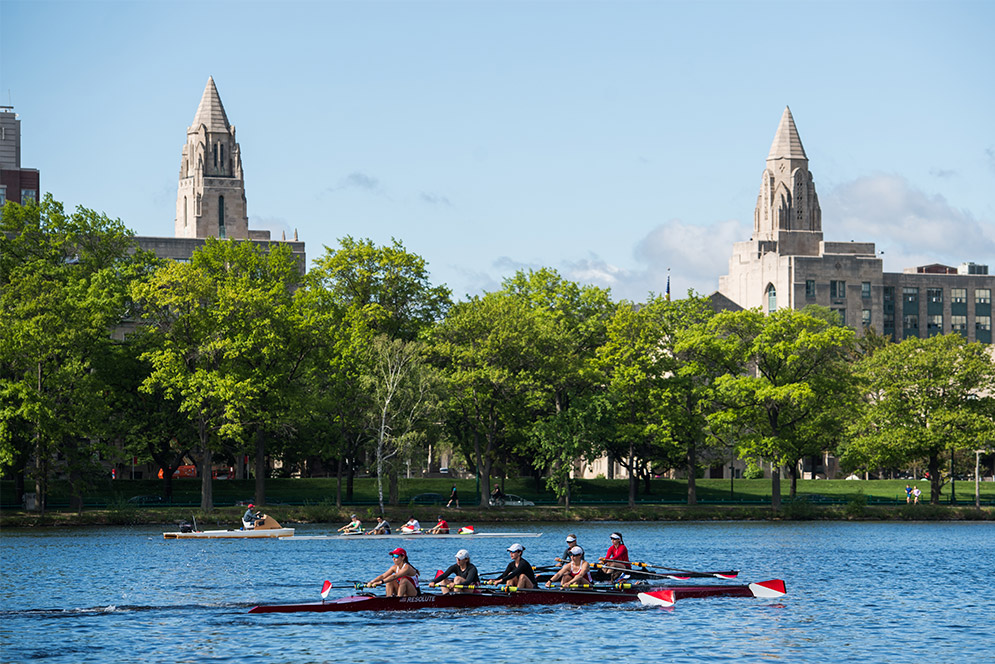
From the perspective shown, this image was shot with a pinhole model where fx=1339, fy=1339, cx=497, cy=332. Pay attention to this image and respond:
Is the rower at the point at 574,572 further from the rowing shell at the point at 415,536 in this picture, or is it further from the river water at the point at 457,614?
the rowing shell at the point at 415,536

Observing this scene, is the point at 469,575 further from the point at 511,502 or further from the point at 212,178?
the point at 212,178

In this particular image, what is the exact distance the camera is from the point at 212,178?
6895 inches

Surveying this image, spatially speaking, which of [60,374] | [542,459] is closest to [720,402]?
[542,459]

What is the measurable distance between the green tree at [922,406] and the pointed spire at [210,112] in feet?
335

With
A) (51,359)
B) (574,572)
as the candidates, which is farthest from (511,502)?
(574,572)

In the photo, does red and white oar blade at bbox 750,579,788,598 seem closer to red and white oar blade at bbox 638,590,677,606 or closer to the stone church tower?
red and white oar blade at bbox 638,590,677,606

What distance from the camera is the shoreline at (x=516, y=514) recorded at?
81562mm

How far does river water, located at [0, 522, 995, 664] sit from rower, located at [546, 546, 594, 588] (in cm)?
84

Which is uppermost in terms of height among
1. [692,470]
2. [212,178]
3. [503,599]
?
[212,178]

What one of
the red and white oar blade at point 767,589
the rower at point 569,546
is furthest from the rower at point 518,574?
the red and white oar blade at point 767,589

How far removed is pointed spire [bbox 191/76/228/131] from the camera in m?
176

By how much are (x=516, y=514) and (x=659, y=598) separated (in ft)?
165

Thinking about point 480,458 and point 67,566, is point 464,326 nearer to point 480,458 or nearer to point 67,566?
point 480,458

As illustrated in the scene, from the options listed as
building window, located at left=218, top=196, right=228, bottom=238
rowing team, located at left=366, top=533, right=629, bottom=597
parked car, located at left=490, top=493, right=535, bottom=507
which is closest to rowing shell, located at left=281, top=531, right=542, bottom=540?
parked car, located at left=490, top=493, right=535, bottom=507
